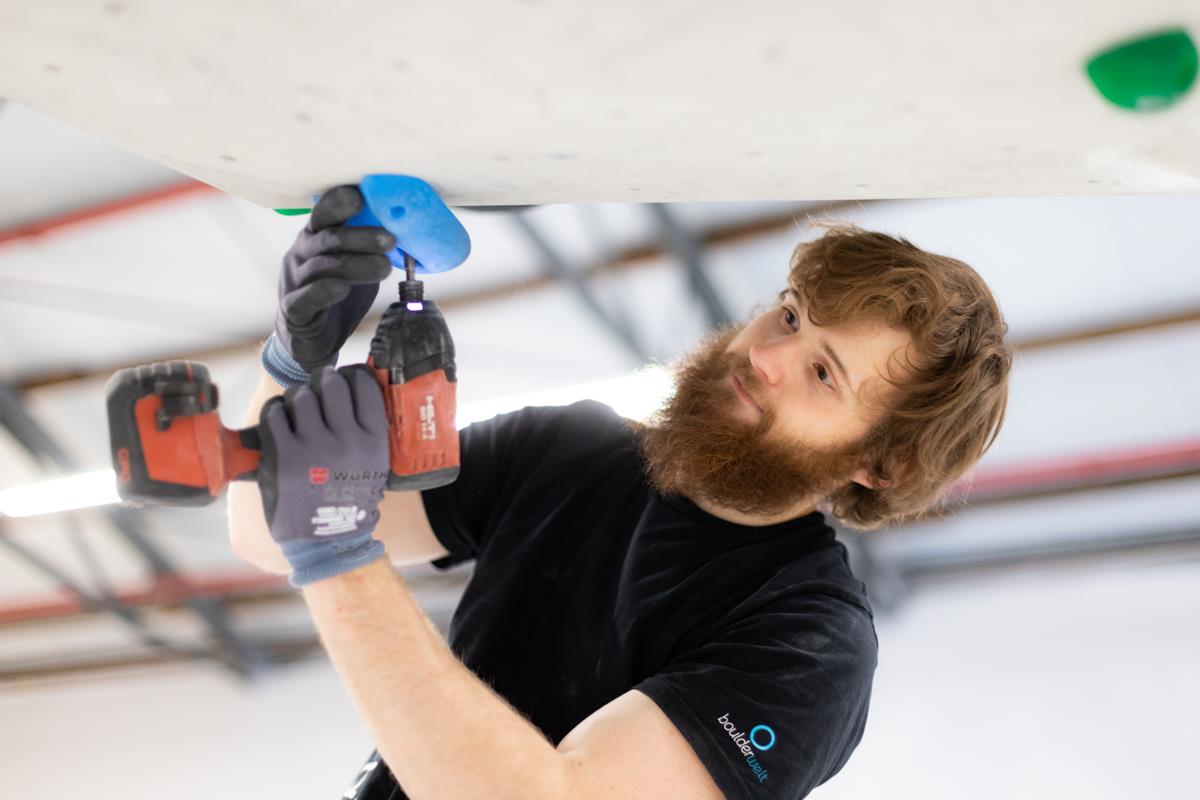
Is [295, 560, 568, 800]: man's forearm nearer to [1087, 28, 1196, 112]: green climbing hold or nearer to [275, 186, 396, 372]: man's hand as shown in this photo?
[275, 186, 396, 372]: man's hand

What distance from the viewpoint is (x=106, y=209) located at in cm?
438

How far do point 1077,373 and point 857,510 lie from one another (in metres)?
3.14

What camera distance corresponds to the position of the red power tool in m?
1.13

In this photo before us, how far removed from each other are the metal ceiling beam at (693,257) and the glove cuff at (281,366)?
2.75 meters

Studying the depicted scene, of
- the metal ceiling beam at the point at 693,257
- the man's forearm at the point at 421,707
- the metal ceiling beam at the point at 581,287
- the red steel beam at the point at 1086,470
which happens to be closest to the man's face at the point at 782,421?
the man's forearm at the point at 421,707

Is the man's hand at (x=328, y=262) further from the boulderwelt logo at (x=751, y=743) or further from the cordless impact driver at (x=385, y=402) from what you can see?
the boulderwelt logo at (x=751, y=743)

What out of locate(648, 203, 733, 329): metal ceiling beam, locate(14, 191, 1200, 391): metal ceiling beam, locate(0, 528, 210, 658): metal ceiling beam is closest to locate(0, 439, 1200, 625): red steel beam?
locate(14, 191, 1200, 391): metal ceiling beam

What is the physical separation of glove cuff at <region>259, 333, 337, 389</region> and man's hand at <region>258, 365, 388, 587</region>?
237 mm

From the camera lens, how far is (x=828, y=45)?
879 mm

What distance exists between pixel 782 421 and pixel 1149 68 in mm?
912

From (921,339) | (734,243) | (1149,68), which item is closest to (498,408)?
(734,243)

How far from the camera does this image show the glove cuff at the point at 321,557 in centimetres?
122

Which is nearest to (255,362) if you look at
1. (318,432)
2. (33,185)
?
(33,185)

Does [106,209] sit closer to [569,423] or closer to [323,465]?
[569,423]
